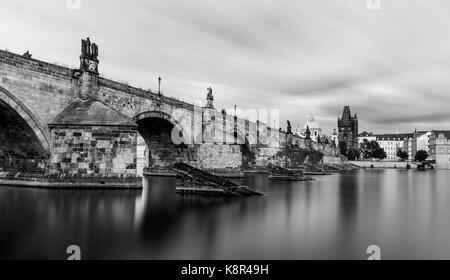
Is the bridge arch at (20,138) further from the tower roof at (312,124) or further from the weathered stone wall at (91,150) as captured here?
the tower roof at (312,124)

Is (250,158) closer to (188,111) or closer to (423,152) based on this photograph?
(188,111)

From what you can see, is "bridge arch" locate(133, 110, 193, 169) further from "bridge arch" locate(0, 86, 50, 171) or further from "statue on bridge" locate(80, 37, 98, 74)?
"bridge arch" locate(0, 86, 50, 171)

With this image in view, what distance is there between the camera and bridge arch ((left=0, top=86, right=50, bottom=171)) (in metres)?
15.5

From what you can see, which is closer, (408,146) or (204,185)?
(204,185)

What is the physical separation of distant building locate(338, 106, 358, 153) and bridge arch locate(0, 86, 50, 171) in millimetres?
129064

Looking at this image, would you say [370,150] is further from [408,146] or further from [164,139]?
[164,139]

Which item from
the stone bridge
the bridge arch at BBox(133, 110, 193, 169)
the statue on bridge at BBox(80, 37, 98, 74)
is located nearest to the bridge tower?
the stone bridge

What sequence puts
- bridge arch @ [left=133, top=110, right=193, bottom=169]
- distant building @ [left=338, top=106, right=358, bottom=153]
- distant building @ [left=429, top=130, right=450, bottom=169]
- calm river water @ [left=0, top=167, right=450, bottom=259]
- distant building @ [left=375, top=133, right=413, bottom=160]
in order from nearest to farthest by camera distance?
1. calm river water @ [left=0, top=167, right=450, bottom=259]
2. bridge arch @ [left=133, top=110, right=193, bottom=169]
3. distant building @ [left=429, top=130, right=450, bottom=169]
4. distant building @ [left=338, top=106, right=358, bottom=153]
5. distant building @ [left=375, top=133, right=413, bottom=160]

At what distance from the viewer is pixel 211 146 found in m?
31.5

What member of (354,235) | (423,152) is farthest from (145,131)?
(423,152)

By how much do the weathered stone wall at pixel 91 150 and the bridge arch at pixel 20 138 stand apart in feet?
2.15

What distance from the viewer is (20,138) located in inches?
659

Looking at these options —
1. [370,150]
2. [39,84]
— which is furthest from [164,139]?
[370,150]

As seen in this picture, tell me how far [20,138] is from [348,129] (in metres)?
134
